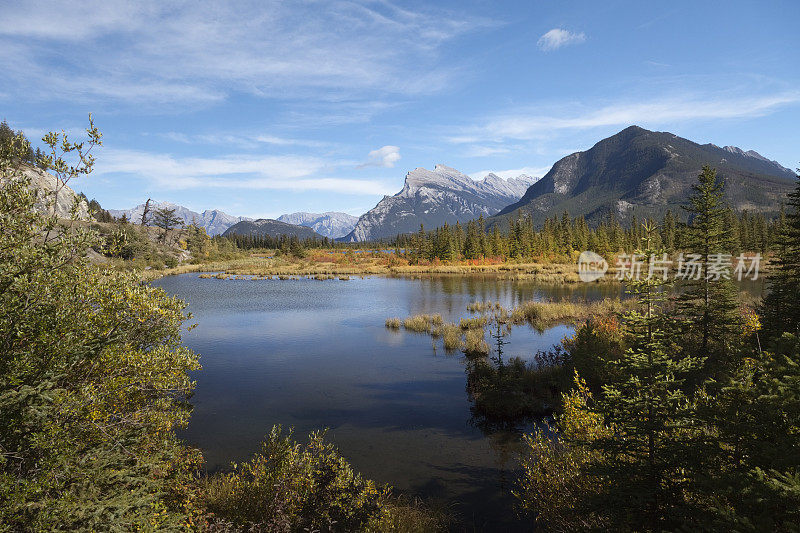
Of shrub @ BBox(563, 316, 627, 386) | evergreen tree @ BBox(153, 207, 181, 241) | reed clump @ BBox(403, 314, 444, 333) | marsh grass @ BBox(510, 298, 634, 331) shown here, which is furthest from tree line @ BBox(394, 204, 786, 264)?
evergreen tree @ BBox(153, 207, 181, 241)

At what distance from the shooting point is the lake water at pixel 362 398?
44.5 feet

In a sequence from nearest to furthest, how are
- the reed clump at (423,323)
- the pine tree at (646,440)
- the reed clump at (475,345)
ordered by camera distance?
the pine tree at (646,440)
the reed clump at (475,345)
the reed clump at (423,323)

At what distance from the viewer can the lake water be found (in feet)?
44.5

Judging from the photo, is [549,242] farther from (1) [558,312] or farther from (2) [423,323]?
(2) [423,323]

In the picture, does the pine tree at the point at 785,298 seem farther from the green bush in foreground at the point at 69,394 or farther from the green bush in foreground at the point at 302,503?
the green bush in foreground at the point at 69,394

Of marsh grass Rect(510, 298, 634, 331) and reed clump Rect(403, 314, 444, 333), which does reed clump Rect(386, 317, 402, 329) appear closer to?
reed clump Rect(403, 314, 444, 333)

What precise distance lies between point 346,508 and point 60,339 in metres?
6.88

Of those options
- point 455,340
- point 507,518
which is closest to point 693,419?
point 507,518

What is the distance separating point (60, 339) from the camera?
6.73 meters

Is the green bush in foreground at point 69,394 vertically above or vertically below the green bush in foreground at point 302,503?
above

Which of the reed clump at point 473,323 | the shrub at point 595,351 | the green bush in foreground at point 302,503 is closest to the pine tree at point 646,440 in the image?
the green bush in foreground at point 302,503

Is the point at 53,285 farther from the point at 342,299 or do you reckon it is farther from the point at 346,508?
the point at 342,299

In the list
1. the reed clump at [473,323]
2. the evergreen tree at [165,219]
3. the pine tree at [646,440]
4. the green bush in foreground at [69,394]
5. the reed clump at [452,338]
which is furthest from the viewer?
the evergreen tree at [165,219]

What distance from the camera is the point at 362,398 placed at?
20.6 meters
